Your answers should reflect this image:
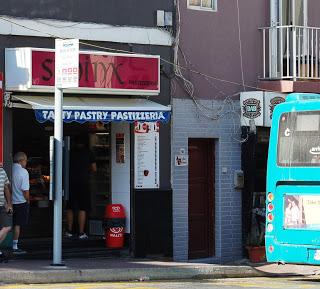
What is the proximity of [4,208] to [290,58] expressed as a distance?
25.0ft

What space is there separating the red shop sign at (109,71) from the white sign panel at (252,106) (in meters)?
2.63

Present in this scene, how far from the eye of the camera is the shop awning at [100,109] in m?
16.0

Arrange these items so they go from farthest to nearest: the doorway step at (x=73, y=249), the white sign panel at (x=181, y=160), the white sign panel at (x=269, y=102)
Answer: the white sign panel at (x=269, y=102), the white sign panel at (x=181, y=160), the doorway step at (x=73, y=249)

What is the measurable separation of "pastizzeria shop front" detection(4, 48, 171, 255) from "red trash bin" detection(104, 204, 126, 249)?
15cm

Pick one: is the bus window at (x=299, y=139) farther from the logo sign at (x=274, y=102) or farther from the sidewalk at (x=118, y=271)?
the logo sign at (x=274, y=102)

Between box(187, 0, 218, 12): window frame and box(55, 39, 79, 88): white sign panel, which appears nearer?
box(55, 39, 79, 88): white sign panel

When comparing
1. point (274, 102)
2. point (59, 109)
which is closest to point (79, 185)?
point (59, 109)

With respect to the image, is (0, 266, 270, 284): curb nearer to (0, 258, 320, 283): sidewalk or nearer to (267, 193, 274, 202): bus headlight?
(0, 258, 320, 283): sidewalk

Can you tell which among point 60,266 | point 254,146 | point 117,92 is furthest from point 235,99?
point 60,266

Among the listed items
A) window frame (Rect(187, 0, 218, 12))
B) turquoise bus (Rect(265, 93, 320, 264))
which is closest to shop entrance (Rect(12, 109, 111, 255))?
window frame (Rect(187, 0, 218, 12))

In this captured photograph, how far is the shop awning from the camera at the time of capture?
52.4 feet

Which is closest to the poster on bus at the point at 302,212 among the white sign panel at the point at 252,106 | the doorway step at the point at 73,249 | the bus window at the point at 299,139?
the bus window at the point at 299,139

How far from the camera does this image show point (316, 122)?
14.6m

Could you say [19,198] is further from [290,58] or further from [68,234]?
[290,58]
